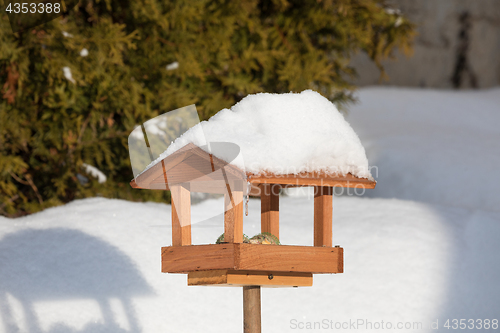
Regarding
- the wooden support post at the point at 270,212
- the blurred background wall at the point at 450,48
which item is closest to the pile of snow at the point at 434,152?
the blurred background wall at the point at 450,48

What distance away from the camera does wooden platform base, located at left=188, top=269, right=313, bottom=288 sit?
187 cm

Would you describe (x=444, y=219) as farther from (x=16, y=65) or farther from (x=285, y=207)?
(x=16, y=65)

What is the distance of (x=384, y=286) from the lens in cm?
346

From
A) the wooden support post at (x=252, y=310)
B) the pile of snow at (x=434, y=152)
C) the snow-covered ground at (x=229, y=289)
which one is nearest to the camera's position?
the wooden support post at (x=252, y=310)

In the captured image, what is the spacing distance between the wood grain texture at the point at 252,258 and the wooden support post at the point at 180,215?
0.06 m

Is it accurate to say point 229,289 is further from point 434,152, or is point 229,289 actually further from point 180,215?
point 434,152

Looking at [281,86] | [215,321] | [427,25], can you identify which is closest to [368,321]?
[215,321]

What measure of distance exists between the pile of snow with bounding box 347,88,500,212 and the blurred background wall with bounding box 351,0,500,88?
274 cm

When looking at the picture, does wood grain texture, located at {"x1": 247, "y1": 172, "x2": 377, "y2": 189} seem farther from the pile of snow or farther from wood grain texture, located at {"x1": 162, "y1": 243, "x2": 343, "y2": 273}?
the pile of snow

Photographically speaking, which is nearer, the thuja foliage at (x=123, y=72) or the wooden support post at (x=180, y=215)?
the wooden support post at (x=180, y=215)

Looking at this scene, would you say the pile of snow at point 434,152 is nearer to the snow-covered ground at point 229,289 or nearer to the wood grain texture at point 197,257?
the snow-covered ground at point 229,289

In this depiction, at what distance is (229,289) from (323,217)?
1.52 metres

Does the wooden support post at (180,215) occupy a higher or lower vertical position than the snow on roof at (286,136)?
lower

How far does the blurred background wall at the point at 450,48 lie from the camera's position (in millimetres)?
12109
